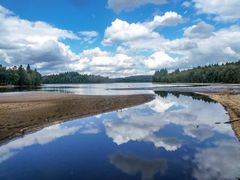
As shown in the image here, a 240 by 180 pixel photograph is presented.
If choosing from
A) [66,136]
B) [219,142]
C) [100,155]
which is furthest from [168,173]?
[66,136]

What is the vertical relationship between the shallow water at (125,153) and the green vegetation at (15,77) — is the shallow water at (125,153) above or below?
below

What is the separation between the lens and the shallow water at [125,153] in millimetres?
14930

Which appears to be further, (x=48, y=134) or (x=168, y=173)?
(x=48, y=134)

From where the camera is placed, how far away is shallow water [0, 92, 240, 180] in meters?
14.9

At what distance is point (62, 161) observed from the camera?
17.1 metres

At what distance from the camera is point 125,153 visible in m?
18.9

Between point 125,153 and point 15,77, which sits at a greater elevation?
point 15,77

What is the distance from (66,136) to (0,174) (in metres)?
10.0

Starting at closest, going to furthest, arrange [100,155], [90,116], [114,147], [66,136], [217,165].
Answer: [217,165]
[100,155]
[114,147]
[66,136]
[90,116]

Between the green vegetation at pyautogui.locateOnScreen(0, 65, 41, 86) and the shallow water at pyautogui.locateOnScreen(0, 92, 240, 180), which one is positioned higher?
the green vegetation at pyautogui.locateOnScreen(0, 65, 41, 86)

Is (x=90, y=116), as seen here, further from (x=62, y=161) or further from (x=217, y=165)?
(x=217, y=165)

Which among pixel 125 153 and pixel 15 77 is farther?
pixel 15 77

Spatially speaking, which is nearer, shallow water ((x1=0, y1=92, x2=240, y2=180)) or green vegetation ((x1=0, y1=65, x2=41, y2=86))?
shallow water ((x1=0, y1=92, x2=240, y2=180))

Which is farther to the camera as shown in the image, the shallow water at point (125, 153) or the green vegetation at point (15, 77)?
the green vegetation at point (15, 77)
